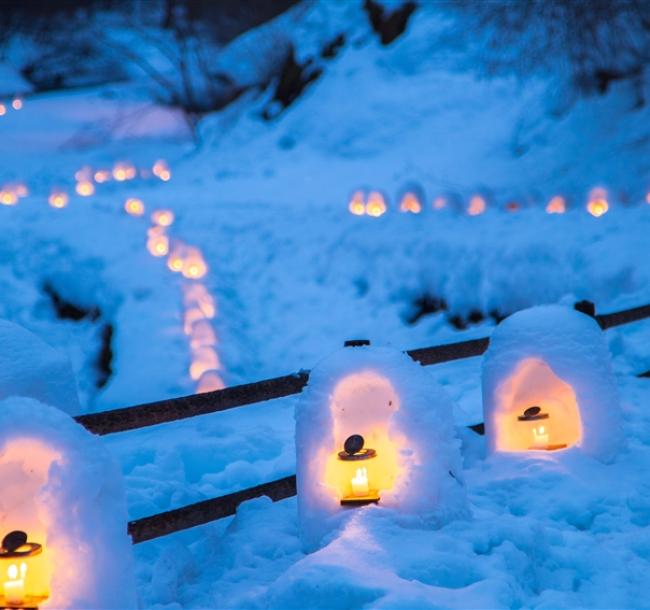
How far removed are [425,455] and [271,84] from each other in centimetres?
1968

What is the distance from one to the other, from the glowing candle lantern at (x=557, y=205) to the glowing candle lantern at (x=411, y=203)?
2102 mm

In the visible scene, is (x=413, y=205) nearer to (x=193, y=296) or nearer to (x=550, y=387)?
(x=193, y=296)

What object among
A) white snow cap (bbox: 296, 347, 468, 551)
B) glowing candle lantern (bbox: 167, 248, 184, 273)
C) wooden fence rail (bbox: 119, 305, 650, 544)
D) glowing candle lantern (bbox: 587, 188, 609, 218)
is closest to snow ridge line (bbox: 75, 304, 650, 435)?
wooden fence rail (bbox: 119, 305, 650, 544)

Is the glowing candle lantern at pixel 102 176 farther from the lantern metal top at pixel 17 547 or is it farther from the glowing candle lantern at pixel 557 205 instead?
the lantern metal top at pixel 17 547

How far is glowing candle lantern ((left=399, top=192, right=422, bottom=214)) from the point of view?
15.8 metres

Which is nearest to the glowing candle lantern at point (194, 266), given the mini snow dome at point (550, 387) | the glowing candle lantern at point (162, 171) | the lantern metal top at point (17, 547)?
the glowing candle lantern at point (162, 171)

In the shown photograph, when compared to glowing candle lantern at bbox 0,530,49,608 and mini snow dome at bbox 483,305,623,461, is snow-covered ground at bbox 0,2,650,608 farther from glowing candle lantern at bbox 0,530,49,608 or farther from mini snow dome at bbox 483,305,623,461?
glowing candle lantern at bbox 0,530,49,608

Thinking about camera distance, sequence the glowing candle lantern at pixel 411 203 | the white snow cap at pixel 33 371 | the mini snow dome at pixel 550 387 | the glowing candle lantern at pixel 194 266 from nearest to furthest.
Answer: the white snow cap at pixel 33 371
the mini snow dome at pixel 550 387
the glowing candle lantern at pixel 194 266
the glowing candle lantern at pixel 411 203

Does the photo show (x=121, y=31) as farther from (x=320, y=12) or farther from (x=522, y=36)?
(x=522, y=36)

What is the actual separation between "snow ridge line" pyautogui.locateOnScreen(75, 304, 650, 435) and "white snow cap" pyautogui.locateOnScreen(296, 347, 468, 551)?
1.93 feet

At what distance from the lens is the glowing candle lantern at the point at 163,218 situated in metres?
15.6

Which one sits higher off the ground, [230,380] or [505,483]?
[230,380]

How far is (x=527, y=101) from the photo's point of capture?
62.6 feet

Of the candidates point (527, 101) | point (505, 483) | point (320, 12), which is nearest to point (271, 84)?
point (320, 12)
